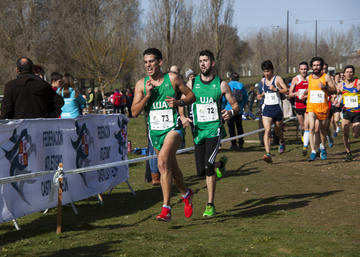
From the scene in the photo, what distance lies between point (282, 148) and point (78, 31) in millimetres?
40363

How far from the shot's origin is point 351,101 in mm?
12867

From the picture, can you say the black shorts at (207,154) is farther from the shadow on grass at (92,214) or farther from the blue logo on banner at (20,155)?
the blue logo on banner at (20,155)

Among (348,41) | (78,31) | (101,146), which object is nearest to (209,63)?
(101,146)

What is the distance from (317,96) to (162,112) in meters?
6.21

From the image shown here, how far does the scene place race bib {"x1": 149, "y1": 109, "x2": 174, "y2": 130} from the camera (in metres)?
6.87

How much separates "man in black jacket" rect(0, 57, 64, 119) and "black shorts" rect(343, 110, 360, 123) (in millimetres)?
7649

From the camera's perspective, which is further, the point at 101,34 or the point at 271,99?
the point at 101,34


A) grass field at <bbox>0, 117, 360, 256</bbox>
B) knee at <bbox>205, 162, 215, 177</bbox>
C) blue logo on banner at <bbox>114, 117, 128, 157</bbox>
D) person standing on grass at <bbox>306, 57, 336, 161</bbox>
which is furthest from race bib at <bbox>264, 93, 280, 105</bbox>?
knee at <bbox>205, 162, 215, 177</bbox>

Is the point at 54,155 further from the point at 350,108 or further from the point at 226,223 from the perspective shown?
the point at 350,108

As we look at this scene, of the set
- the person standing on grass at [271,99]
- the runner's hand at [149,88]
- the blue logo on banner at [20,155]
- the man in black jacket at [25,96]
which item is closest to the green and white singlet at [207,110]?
the runner's hand at [149,88]

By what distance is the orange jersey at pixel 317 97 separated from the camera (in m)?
12.1

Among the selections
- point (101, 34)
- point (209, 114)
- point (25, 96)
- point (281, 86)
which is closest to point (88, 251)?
point (209, 114)

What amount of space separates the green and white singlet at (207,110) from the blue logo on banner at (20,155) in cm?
229

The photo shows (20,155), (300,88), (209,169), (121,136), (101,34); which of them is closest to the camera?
(20,155)
